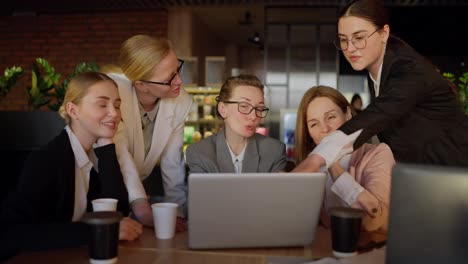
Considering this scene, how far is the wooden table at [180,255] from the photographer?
42.9 inches

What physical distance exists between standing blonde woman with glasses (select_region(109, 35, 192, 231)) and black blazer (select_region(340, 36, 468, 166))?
80cm

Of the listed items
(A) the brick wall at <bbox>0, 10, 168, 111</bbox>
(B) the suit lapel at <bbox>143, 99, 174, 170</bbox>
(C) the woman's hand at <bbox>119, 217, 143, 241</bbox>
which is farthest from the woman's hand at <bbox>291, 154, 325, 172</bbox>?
(A) the brick wall at <bbox>0, 10, 168, 111</bbox>

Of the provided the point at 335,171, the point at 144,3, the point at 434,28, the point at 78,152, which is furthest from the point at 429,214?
the point at 434,28

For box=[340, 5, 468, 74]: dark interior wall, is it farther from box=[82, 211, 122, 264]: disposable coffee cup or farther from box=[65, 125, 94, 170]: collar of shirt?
box=[82, 211, 122, 264]: disposable coffee cup

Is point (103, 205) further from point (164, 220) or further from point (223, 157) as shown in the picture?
point (223, 157)

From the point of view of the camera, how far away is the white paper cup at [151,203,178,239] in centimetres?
130

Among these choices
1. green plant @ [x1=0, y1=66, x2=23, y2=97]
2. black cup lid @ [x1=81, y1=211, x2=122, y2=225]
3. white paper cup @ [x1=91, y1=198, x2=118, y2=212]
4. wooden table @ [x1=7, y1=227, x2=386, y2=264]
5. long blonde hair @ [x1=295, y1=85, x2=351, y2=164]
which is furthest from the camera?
green plant @ [x1=0, y1=66, x2=23, y2=97]

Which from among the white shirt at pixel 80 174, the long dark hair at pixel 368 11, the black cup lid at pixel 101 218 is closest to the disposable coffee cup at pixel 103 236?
the black cup lid at pixel 101 218

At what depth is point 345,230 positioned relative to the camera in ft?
3.56

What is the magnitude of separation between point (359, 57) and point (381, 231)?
604 millimetres

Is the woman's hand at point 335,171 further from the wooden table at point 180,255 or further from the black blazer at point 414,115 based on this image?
the wooden table at point 180,255

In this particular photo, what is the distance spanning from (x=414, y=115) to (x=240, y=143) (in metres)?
0.69

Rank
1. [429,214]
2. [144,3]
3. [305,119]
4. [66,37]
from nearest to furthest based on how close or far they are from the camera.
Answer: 1. [429,214]
2. [305,119]
3. [144,3]
4. [66,37]

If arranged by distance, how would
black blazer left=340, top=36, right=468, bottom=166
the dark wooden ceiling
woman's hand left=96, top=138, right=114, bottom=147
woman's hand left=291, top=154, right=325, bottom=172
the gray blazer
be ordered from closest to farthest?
woman's hand left=291, top=154, right=325, bottom=172 → black blazer left=340, top=36, right=468, bottom=166 → woman's hand left=96, top=138, right=114, bottom=147 → the gray blazer → the dark wooden ceiling
